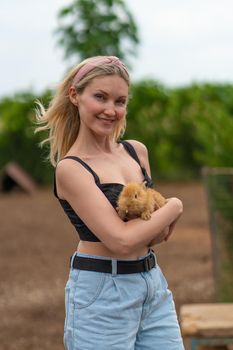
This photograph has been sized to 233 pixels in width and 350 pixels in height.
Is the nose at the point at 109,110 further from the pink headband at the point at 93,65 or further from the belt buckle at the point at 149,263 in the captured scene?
the belt buckle at the point at 149,263

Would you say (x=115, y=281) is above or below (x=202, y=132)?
above

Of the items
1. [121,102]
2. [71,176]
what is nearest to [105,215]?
[71,176]

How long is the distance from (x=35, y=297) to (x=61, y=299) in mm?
309

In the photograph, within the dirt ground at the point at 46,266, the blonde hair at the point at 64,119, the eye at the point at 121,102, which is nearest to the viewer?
the eye at the point at 121,102

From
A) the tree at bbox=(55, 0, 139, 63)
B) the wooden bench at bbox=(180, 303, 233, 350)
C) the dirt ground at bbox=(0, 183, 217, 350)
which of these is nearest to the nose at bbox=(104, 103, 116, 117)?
the wooden bench at bbox=(180, 303, 233, 350)

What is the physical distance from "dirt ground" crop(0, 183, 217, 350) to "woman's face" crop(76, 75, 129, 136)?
3.69 metres

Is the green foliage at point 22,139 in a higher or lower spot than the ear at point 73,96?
lower

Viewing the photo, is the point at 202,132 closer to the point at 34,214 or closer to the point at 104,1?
the point at 34,214

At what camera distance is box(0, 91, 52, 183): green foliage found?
20.0 m

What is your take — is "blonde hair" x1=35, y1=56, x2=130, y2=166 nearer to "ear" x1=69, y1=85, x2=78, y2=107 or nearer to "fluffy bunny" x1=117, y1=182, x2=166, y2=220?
"ear" x1=69, y1=85, x2=78, y2=107

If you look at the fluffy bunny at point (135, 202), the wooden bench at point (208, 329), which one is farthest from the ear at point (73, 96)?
the wooden bench at point (208, 329)

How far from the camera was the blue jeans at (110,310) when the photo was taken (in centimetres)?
282

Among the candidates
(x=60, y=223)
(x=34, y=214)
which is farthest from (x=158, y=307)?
(x=34, y=214)

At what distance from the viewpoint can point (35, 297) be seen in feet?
27.9
